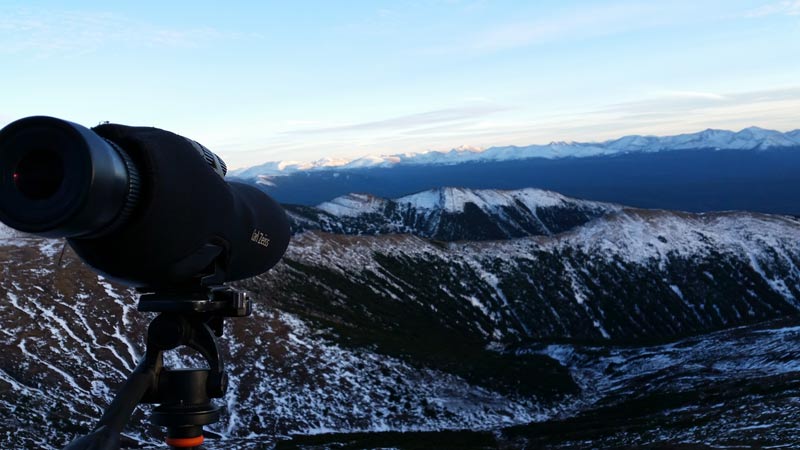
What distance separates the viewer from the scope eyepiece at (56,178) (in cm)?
273

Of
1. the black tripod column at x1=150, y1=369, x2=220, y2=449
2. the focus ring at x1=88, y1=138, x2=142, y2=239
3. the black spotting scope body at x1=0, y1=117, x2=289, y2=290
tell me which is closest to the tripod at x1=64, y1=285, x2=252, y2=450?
the black tripod column at x1=150, y1=369, x2=220, y2=449

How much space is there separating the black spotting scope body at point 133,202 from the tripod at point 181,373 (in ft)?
0.46

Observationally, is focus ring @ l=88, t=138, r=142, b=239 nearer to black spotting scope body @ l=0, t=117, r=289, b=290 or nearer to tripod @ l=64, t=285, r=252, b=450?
black spotting scope body @ l=0, t=117, r=289, b=290

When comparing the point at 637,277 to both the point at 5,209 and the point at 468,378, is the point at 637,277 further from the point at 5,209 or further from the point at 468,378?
the point at 5,209

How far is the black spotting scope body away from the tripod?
5.5 inches

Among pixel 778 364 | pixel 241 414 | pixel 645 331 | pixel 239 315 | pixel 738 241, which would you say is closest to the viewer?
pixel 239 315

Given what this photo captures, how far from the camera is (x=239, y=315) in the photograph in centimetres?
385

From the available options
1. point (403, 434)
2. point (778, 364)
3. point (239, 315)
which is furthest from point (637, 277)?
point (239, 315)

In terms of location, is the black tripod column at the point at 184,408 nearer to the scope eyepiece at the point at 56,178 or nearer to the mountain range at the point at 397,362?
the scope eyepiece at the point at 56,178

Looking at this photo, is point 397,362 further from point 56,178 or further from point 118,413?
point 56,178

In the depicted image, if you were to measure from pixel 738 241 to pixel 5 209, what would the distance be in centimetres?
16616

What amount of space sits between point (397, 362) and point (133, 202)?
→ 55888 mm

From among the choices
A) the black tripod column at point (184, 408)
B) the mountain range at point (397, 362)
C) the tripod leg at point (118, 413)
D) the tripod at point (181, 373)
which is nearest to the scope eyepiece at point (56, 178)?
the tripod at point (181, 373)

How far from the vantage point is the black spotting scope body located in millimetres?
2768
